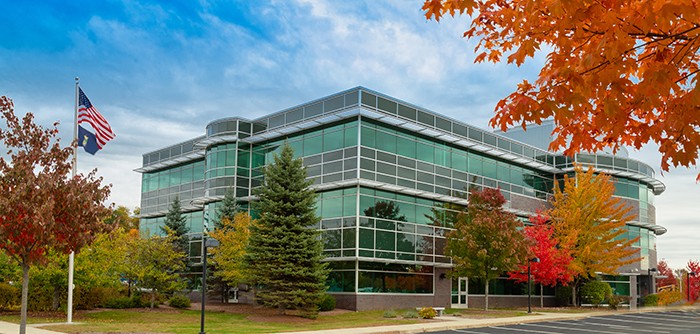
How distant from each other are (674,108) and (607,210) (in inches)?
1580

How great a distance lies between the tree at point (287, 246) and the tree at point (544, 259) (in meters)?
14.6

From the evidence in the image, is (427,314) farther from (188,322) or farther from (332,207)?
(188,322)

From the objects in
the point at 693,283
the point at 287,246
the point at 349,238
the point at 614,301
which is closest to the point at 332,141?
the point at 349,238

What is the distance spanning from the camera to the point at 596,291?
46.4 meters

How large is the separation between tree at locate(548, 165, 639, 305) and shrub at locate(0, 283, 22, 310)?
30.7 metres

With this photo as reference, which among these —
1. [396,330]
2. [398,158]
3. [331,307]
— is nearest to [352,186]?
[398,158]

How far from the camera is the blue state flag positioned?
25984 millimetres

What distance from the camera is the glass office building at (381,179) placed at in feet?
120

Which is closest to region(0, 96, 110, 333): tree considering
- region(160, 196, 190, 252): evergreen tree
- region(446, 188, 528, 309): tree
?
region(446, 188, 528, 309): tree

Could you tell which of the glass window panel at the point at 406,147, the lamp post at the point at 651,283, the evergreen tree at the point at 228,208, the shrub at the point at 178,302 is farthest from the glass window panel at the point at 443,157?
the lamp post at the point at 651,283

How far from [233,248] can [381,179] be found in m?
8.80

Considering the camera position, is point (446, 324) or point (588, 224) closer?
point (446, 324)

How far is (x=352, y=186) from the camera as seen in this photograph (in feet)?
121

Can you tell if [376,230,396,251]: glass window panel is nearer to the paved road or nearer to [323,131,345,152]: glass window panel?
[323,131,345,152]: glass window panel
